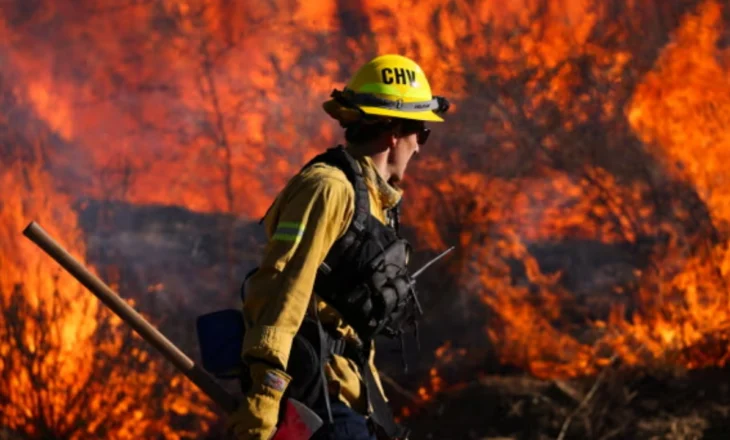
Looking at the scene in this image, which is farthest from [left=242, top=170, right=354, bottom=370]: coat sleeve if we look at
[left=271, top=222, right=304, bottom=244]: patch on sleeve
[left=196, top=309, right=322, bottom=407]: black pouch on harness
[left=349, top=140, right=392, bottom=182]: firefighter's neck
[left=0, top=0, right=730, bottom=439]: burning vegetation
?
[left=0, top=0, right=730, bottom=439]: burning vegetation

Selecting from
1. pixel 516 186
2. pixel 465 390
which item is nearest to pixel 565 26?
pixel 516 186

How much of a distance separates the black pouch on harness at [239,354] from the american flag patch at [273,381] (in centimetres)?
14

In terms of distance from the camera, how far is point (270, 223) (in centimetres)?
313

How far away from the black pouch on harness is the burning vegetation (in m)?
4.07

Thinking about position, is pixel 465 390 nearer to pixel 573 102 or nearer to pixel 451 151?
pixel 451 151

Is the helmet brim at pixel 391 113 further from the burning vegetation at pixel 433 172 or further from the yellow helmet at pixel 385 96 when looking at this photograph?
the burning vegetation at pixel 433 172

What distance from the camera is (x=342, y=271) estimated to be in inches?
124

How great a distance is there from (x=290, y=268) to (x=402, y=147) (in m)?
0.71

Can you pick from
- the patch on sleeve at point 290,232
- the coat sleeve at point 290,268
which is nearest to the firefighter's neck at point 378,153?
the coat sleeve at point 290,268

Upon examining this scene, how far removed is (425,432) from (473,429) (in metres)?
0.33

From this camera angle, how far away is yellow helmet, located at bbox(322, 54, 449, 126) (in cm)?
341

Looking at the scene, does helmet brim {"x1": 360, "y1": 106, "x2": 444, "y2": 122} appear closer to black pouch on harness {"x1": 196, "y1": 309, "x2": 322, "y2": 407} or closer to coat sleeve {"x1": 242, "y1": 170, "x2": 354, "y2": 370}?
coat sleeve {"x1": 242, "y1": 170, "x2": 354, "y2": 370}

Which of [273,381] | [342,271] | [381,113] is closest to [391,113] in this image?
[381,113]

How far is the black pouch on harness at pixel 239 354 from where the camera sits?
3027 mm
